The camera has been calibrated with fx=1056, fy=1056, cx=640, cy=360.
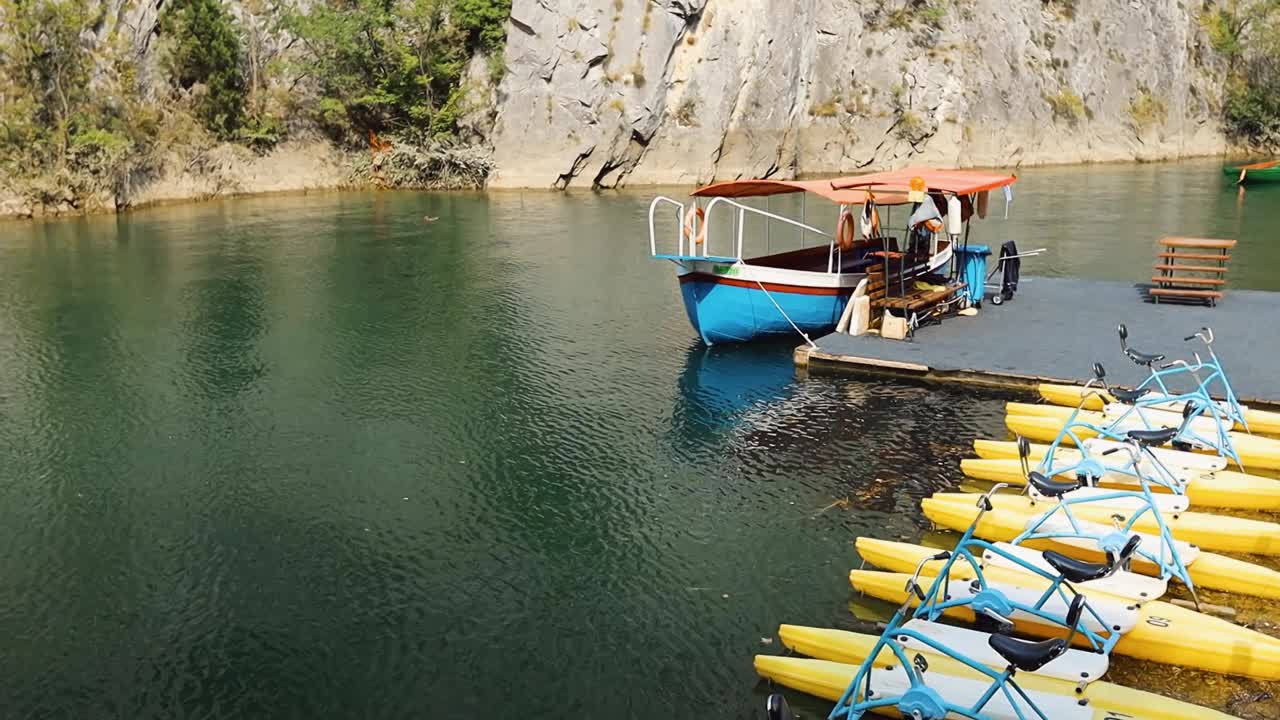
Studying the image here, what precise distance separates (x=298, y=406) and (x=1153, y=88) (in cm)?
8282

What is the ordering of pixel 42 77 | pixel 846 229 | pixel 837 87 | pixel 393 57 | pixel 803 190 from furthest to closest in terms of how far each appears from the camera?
pixel 837 87 < pixel 393 57 < pixel 42 77 < pixel 846 229 < pixel 803 190

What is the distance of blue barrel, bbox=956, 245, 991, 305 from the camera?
26375mm

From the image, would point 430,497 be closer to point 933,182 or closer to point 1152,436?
point 1152,436

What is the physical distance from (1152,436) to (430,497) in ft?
35.1

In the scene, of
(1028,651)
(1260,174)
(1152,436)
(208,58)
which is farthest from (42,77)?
(1260,174)

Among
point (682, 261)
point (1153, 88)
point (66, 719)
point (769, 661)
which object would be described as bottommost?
point (66, 719)

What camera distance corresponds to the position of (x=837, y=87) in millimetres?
74750

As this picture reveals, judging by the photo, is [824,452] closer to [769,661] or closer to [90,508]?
[769,661]

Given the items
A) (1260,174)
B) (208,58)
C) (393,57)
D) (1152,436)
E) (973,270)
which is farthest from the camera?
(393,57)

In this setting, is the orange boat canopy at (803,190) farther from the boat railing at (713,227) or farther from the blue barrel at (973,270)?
the blue barrel at (973,270)

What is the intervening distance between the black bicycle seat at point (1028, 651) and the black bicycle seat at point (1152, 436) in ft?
23.3

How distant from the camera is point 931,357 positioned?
2192 centimetres

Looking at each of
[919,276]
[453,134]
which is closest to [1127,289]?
[919,276]

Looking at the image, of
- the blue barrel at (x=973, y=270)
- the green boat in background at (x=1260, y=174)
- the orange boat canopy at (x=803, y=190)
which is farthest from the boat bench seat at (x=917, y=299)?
the green boat in background at (x=1260, y=174)
